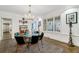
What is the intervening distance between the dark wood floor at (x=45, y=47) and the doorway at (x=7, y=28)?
231 millimetres

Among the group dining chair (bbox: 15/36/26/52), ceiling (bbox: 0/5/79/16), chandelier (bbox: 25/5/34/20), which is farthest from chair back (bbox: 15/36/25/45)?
ceiling (bbox: 0/5/79/16)

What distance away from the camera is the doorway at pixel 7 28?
3.52 meters

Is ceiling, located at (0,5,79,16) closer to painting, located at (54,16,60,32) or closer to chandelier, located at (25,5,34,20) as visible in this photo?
chandelier, located at (25,5,34,20)

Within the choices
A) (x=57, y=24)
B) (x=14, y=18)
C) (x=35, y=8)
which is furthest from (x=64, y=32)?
(x=14, y=18)

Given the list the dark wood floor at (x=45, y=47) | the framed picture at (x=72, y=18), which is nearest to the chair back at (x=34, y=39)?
the dark wood floor at (x=45, y=47)

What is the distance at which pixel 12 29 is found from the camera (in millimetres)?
3561

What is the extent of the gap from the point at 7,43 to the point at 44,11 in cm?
201

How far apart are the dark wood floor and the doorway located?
231 mm

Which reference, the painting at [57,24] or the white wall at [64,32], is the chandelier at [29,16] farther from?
the painting at [57,24]

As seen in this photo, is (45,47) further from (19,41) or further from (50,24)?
(19,41)

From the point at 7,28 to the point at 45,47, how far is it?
5.63 ft

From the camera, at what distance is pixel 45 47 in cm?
394
